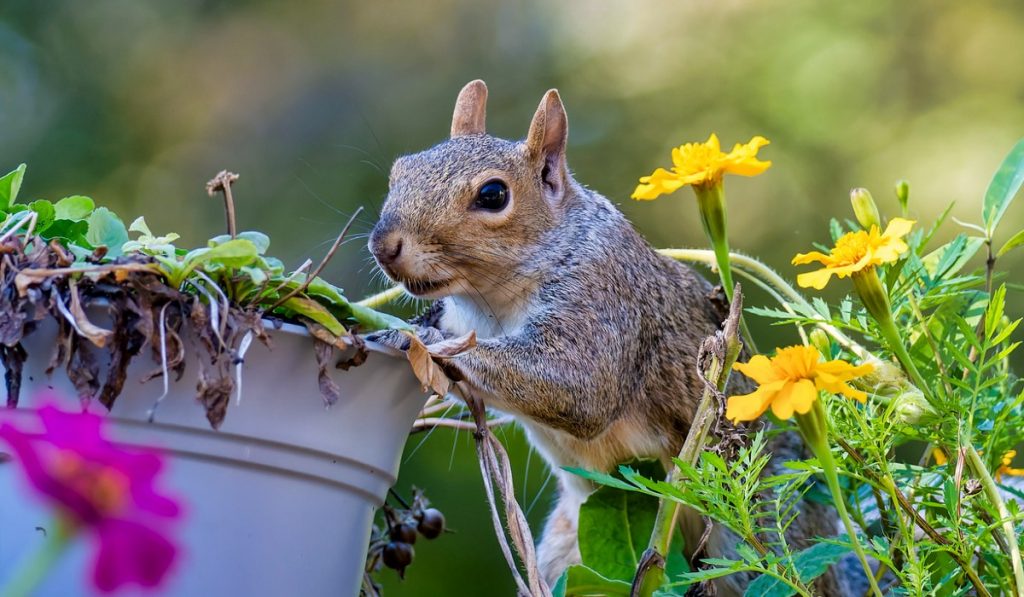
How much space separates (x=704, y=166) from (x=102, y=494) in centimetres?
55

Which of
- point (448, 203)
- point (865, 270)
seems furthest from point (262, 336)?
point (448, 203)

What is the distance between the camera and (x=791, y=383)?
1.97ft

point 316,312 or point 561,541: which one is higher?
point 316,312

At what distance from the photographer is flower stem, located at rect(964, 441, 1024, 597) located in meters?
0.69

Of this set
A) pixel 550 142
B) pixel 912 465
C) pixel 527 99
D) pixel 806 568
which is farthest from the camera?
pixel 527 99

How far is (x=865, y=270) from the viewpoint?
2.43 ft

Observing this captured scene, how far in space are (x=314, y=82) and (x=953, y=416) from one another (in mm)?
2496

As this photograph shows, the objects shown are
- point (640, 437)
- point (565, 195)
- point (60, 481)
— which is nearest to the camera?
point (60, 481)

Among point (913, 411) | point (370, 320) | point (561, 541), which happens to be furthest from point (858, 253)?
point (561, 541)

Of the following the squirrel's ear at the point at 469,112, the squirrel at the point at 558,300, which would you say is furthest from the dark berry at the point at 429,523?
the squirrel's ear at the point at 469,112

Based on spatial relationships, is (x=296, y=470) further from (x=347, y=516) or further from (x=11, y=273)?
(x=11, y=273)

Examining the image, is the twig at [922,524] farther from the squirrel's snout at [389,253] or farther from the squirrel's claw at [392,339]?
the squirrel's snout at [389,253]

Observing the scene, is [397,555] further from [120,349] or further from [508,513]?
[120,349]

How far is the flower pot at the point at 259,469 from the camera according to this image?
601mm
